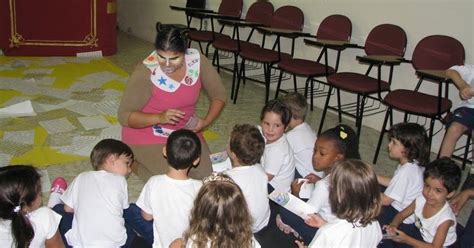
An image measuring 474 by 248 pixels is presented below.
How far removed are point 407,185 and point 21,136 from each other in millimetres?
2637

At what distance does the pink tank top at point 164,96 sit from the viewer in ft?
7.54

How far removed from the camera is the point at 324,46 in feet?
12.2

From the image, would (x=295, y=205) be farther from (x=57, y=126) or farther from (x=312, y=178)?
(x=57, y=126)

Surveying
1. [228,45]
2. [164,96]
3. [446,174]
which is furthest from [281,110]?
[228,45]

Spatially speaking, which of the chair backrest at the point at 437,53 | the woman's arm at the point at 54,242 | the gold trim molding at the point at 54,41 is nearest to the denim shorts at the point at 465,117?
the chair backrest at the point at 437,53

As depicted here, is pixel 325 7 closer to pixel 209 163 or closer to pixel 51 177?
pixel 209 163

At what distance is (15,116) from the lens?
3715 millimetres

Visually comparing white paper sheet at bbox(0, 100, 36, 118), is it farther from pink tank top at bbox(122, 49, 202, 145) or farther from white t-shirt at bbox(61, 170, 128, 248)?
white t-shirt at bbox(61, 170, 128, 248)

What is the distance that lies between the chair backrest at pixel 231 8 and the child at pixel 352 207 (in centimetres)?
389

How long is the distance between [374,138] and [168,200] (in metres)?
2.63

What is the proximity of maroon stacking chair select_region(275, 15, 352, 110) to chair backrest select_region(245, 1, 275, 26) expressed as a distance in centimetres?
73

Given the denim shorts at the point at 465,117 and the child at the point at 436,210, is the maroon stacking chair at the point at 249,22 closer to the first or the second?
the denim shorts at the point at 465,117

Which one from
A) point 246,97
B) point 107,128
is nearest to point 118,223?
point 107,128

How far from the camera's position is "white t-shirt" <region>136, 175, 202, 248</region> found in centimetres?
170
